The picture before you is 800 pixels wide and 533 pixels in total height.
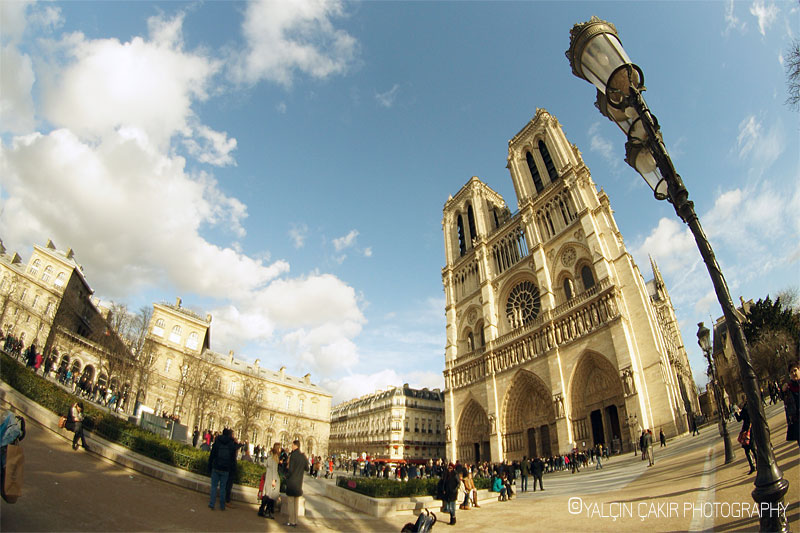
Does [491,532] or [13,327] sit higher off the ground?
[13,327]

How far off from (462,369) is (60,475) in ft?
99.4

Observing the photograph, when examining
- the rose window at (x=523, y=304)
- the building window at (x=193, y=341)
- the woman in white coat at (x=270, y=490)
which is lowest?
the woman in white coat at (x=270, y=490)

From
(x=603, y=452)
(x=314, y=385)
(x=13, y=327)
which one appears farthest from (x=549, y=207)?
(x=13, y=327)

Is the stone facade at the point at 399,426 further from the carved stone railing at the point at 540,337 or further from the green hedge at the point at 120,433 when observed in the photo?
the green hedge at the point at 120,433

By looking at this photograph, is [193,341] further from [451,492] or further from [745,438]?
[745,438]

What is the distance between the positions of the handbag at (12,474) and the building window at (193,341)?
40489mm

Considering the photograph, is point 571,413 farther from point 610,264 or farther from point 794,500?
point 794,500

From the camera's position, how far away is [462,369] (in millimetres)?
33250

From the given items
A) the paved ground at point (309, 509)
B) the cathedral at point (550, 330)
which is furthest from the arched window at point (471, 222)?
the paved ground at point (309, 509)

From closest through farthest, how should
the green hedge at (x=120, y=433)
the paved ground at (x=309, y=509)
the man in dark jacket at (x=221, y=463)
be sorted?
the paved ground at (x=309, y=509)
the man in dark jacket at (x=221, y=463)
the green hedge at (x=120, y=433)

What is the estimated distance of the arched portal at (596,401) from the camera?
21.3 m

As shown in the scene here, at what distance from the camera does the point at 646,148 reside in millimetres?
4211

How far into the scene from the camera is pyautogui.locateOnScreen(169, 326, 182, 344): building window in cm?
3817

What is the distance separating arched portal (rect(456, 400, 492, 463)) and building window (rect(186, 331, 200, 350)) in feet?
98.9
